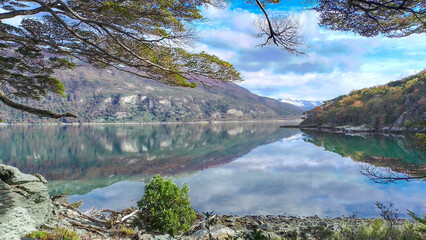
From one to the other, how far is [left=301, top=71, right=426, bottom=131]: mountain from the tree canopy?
29.9 metres

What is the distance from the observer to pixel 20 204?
4.38 m

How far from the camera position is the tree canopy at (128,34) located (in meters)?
5.04

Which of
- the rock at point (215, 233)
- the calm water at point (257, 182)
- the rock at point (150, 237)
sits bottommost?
the calm water at point (257, 182)

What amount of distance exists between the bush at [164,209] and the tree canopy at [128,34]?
97.8 inches

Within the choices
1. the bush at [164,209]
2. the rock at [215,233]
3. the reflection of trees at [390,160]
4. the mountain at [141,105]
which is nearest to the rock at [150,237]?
the bush at [164,209]

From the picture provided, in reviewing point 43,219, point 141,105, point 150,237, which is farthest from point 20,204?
point 141,105

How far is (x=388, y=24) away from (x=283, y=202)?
317 inches

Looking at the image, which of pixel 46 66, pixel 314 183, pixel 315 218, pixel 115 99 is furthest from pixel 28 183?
pixel 115 99

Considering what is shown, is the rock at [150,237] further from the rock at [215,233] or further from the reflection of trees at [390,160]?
the reflection of trees at [390,160]

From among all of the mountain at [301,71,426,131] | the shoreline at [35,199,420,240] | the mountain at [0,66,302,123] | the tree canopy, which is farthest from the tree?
the mountain at [0,66,302,123]

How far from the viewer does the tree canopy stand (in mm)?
5035

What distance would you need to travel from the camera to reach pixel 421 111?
32.5 m

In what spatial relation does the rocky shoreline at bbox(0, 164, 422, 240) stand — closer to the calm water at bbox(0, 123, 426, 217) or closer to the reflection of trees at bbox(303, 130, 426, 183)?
the calm water at bbox(0, 123, 426, 217)

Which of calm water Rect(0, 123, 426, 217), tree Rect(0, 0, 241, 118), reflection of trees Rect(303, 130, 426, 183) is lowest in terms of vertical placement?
calm water Rect(0, 123, 426, 217)
